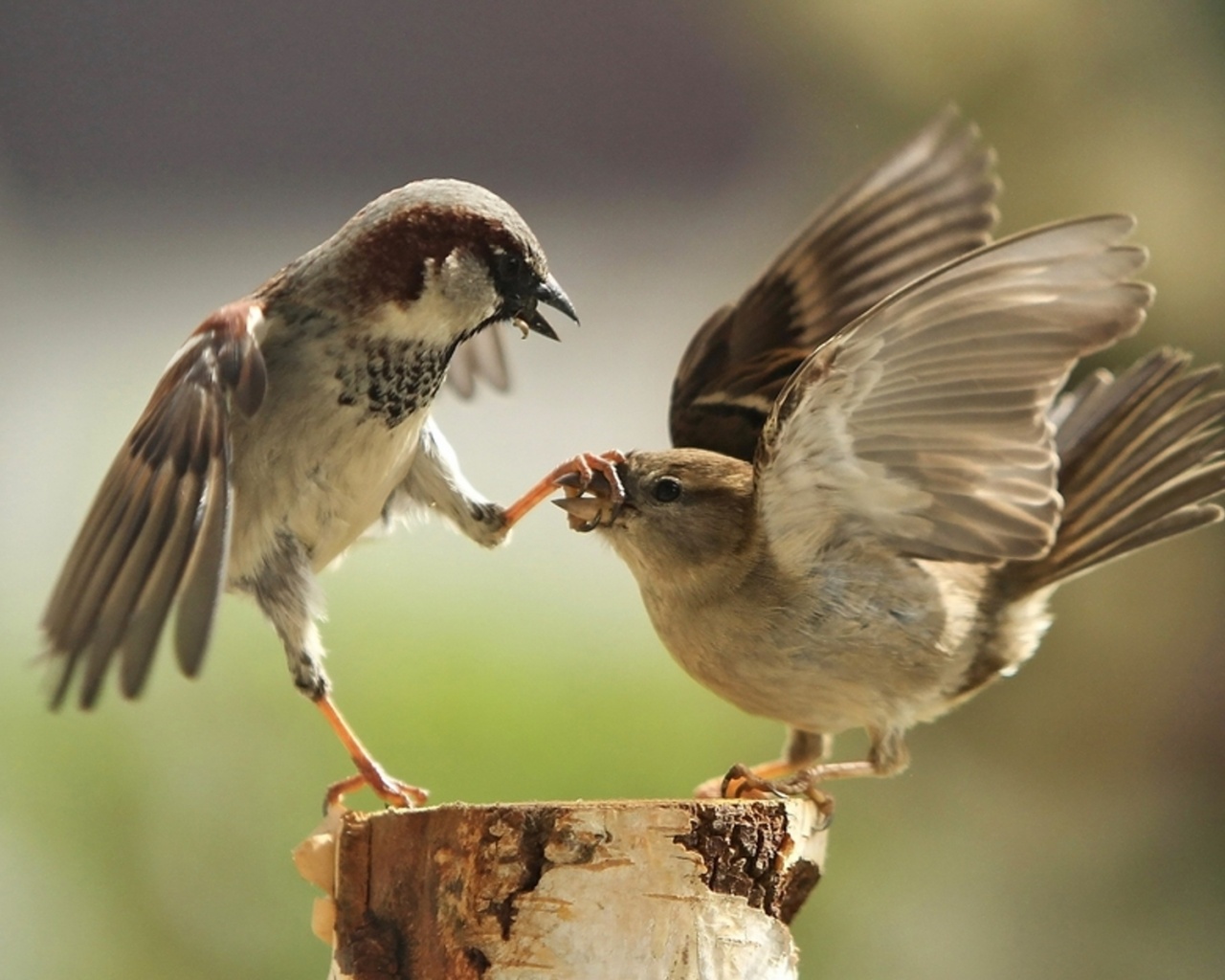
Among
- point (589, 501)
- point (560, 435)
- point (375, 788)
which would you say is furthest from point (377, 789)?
point (560, 435)

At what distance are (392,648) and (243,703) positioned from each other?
27 cm

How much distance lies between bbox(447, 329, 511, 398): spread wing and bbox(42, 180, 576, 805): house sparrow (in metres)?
0.37

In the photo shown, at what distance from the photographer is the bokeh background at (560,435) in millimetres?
2408

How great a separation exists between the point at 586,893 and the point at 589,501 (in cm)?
52

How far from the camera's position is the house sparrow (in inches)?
50.0

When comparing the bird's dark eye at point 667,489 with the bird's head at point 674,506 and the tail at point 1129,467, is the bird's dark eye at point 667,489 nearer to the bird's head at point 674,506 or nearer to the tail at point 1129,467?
the bird's head at point 674,506

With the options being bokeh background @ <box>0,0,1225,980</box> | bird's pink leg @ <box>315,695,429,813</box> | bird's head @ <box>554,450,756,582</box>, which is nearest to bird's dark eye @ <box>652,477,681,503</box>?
bird's head @ <box>554,450,756,582</box>

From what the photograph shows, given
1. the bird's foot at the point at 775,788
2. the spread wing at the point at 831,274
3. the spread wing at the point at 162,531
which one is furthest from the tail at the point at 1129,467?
the spread wing at the point at 162,531

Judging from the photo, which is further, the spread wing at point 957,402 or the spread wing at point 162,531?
the spread wing at point 957,402

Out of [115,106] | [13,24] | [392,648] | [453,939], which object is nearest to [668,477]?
[453,939]

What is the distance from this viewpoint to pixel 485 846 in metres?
1.18

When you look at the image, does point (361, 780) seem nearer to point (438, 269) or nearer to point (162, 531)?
point (162, 531)

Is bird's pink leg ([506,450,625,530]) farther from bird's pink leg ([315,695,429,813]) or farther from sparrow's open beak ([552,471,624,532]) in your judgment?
bird's pink leg ([315,695,429,813])

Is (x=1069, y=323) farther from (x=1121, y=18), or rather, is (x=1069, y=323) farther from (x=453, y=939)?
(x=1121, y=18)
